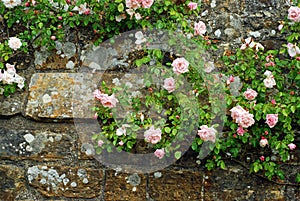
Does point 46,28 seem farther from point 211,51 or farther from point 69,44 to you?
point 211,51

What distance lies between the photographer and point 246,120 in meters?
2.06

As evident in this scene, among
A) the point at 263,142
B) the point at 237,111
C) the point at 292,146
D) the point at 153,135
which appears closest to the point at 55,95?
the point at 153,135

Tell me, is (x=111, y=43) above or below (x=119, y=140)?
above

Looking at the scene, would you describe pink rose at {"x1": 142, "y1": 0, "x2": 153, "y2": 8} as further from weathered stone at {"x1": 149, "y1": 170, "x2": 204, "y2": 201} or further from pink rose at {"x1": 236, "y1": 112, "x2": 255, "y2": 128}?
weathered stone at {"x1": 149, "y1": 170, "x2": 204, "y2": 201}

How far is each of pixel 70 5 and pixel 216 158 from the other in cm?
106

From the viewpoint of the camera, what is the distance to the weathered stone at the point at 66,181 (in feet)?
7.39

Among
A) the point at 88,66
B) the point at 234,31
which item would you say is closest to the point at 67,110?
the point at 88,66

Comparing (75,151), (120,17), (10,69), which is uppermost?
(120,17)

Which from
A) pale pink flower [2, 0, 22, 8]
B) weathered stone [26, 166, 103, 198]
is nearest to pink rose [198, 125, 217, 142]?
weathered stone [26, 166, 103, 198]

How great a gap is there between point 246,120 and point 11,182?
47.4 inches

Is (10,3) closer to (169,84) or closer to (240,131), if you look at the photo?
(169,84)

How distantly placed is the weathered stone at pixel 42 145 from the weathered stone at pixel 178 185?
1.51 ft

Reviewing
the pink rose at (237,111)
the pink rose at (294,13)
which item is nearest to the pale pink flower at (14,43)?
the pink rose at (237,111)

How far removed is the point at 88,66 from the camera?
7.47 feet
